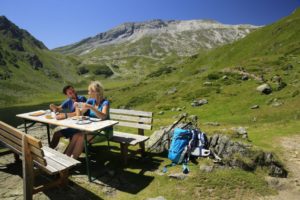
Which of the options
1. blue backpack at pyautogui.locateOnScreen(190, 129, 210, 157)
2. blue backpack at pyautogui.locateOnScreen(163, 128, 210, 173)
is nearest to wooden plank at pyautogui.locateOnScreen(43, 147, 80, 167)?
blue backpack at pyautogui.locateOnScreen(163, 128, 210, 173)


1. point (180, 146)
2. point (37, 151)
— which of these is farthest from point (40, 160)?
point (180, 146)

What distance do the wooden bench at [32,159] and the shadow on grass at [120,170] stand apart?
1603mm

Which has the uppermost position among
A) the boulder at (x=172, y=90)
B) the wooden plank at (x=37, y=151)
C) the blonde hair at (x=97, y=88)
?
the blonde hair at (x=97, y=88)

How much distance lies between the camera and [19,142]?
8688mm

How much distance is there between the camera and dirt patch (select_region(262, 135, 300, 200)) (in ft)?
31.5

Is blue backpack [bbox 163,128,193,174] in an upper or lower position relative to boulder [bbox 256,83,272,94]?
lower

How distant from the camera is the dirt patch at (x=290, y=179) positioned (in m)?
9.61

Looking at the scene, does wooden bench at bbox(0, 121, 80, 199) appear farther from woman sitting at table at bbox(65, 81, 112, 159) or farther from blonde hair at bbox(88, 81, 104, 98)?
blonde hair at bbox(88, 81, 104, 98)

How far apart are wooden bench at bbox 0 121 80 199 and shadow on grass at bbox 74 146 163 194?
1.60 m

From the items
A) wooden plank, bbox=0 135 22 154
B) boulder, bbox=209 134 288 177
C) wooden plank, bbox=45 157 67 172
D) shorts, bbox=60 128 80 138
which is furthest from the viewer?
shorts, bbox=60 128 80 138

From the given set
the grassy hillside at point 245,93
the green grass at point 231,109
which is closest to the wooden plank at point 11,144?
the green grass at point 231,109

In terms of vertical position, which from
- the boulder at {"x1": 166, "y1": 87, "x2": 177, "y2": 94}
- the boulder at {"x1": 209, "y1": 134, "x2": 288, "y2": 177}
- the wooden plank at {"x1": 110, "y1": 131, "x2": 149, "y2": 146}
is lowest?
the boulder at {"x1": 209, "y1": 134, "x2": 288, "y2": 177}

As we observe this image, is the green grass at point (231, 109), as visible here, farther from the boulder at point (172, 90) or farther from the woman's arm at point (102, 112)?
the woman's arm at point (102, 112)

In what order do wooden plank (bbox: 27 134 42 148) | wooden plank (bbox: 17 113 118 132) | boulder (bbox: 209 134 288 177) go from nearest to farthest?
wooden plank (bbox: 27 134 42 148), wooden plank (bbox: 17 113 118 132), boulder (bbox: 209 134 288 177)
